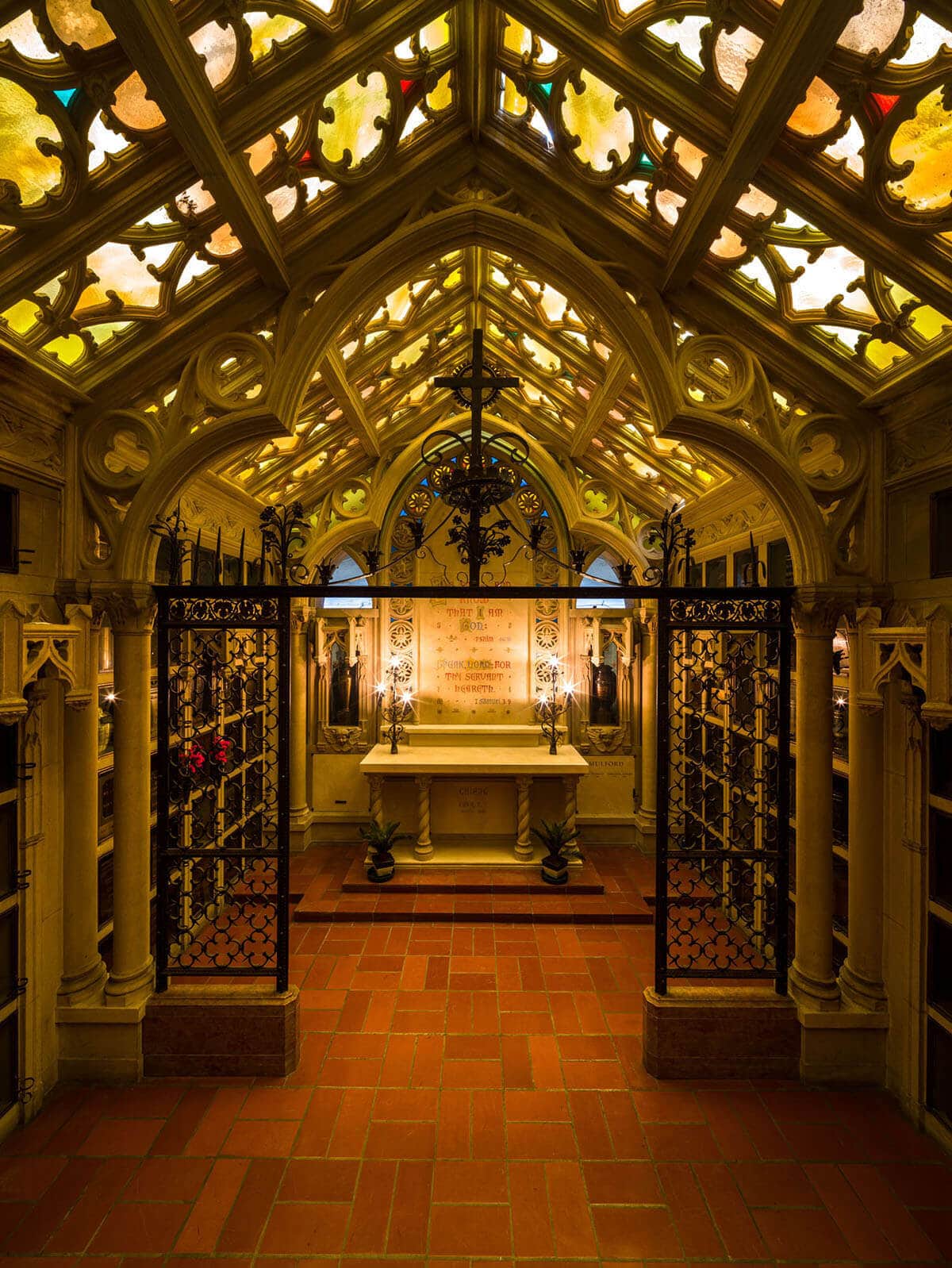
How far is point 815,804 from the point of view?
4.02 metres

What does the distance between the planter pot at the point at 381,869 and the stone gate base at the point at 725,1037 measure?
388cm

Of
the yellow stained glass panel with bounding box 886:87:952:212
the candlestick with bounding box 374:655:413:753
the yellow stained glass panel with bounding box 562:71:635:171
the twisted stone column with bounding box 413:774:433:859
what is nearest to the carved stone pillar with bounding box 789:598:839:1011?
the yellow stained glass panel with bounding box 886:87:952:212

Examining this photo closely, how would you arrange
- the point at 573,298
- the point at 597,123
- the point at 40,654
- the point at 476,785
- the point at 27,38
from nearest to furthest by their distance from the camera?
1. the point at 27,38
2. the point at 40,654
3. the point at 597,123
4. the point at 573,298
5. the point at 476,785

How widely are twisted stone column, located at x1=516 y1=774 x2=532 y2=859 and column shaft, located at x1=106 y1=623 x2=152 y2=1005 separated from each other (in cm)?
454

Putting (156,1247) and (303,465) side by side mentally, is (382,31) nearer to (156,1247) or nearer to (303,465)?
(303,465)

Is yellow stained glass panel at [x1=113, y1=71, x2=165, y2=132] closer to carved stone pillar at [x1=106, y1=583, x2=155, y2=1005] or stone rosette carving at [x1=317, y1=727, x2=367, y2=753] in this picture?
carved stone pillar at [x1=106, y1=583, x2=155, y2=1005]

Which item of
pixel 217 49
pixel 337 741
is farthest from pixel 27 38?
pixel 337 741

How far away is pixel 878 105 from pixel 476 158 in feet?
7.65

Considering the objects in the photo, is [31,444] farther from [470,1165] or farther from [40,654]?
[470,1165]

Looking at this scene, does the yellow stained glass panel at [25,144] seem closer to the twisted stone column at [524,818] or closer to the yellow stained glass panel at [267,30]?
the yellow stained glass panel at [267,30]

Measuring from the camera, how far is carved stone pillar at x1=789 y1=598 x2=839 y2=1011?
3986 millimetres

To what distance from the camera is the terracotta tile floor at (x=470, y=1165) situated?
9.67 feet

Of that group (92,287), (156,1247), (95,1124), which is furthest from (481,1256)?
(92,287)

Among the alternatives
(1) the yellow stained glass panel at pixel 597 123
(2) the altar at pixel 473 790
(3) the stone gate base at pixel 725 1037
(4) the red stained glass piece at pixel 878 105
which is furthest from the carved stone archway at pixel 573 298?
(2) the altar at pixel 473 790
